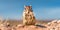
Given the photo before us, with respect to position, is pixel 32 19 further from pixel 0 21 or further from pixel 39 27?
pixel 0 21

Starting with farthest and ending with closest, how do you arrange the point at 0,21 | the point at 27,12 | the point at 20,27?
the point at 27,12
the point at 20,27
the point at 0,21

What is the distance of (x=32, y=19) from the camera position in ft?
145

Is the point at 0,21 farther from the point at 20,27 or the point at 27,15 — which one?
the point at 27,15

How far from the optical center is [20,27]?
134 ft

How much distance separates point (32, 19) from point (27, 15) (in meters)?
0.96

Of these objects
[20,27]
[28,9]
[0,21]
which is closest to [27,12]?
[28,9]

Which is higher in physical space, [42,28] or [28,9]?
[28,9]

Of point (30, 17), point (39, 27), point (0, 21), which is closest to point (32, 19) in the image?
point (30, 17)

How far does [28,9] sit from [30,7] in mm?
420

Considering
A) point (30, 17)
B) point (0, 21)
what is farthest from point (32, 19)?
point (0, 21)

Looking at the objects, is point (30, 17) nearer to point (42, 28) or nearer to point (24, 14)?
point (24, 14)

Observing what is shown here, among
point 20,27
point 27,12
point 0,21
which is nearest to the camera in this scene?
point 0,21

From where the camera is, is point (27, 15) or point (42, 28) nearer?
point (42, 28)

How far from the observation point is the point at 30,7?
43844 mm
